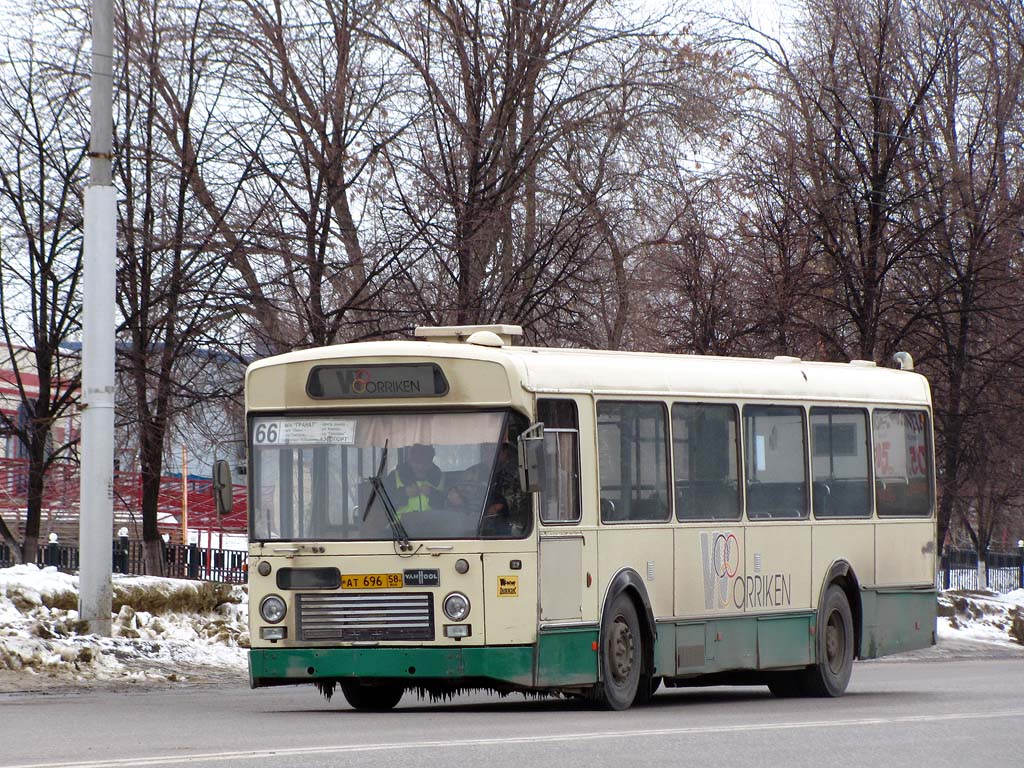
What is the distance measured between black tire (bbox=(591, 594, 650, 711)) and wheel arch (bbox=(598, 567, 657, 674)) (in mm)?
60

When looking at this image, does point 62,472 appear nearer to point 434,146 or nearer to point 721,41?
point 434,146

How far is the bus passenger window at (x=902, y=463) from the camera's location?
17.0m

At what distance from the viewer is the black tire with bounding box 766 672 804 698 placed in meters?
16.2

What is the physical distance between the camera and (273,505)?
12.9m

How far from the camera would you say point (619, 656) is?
13.2m

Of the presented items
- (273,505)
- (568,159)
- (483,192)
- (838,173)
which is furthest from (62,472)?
(838,173)

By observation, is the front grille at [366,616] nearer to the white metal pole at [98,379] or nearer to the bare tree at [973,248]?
the white metal pole at [98,379]

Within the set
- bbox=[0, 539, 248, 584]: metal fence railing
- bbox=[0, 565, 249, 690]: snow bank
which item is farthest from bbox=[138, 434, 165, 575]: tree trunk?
bbox=[0, 539, 248, 584]: metal fence railing

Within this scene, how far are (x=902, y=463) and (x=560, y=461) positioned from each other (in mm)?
5646

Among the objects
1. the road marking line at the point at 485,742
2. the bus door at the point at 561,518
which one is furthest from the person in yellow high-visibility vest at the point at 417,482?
the road marking line at the point at 485,742

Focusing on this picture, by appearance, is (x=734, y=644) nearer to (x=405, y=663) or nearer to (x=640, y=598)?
(x=640, y=598)

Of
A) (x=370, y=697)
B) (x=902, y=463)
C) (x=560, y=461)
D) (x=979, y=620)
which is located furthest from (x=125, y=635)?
(x=979, y=620)

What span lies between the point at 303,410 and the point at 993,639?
18.7 metres

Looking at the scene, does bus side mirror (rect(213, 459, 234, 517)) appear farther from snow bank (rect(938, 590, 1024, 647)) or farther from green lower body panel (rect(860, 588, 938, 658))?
snow bank (rect(938, 590, 1024, 647))
